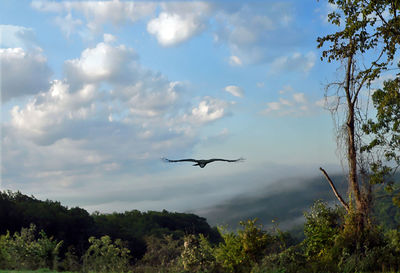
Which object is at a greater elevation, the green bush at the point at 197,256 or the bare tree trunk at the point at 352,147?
the bare tree trunk at the point at 352,147

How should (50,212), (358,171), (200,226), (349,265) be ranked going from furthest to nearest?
1. (200,226)
2. (50,212)
3. (358,171)
4. (349,265)

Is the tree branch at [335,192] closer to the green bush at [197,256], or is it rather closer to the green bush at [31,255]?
the green bush at [197,256]

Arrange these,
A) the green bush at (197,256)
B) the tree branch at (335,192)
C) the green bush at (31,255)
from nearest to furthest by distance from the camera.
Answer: the green bush at (197,256)
the tree branch at (335,192)
the green bush at (31,255)

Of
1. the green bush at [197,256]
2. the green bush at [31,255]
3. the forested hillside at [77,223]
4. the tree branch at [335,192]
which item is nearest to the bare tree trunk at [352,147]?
the tree branch at [335,192]

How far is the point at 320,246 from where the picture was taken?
15.6 m

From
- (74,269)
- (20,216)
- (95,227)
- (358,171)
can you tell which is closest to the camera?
(358,171)

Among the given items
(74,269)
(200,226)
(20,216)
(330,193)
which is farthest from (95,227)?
(330,193)

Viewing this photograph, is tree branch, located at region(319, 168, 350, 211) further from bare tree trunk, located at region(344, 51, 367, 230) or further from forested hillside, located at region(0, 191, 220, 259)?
forested hillside, located at region(0, 191, 220, 259)

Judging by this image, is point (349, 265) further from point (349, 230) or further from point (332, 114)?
point (332, 114)

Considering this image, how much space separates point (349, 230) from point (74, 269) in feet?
34.5

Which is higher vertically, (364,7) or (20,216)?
(364,7)

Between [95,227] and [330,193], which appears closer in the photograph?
[330,193]

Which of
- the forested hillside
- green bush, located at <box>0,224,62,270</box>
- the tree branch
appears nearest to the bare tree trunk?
the tree branch

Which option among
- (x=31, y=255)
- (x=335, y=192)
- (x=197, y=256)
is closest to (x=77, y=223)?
(x=31, y=255)
